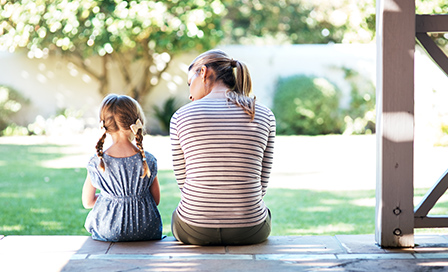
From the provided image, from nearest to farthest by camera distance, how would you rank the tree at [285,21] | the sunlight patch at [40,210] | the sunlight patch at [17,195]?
the sunlight patch at [40,210] < the sunlight patch at [17,195] < the tree at [285,21]

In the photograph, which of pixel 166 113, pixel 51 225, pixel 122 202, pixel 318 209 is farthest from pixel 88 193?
pixel 166 113

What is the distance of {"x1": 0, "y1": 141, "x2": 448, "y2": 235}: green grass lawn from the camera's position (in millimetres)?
4898

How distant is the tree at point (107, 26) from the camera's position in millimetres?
12031

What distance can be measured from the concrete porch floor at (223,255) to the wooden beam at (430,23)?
112 centimetres

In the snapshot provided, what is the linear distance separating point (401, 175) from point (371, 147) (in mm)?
6913

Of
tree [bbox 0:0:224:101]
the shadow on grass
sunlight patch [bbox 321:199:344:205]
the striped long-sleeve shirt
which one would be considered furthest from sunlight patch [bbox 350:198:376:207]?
tree [bbox 0:0:224:101]

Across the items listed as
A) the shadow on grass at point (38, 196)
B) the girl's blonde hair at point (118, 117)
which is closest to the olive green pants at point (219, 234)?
the girl's blonde hair at point (118, 117)

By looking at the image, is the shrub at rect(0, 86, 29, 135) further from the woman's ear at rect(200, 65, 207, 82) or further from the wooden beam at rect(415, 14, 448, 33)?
the wooden beam at rect(415, 14, 448, 33)

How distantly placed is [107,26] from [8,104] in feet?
8.29

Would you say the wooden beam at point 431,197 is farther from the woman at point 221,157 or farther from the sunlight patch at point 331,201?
the sunlight patch at point 331,201

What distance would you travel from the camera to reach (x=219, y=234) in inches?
124

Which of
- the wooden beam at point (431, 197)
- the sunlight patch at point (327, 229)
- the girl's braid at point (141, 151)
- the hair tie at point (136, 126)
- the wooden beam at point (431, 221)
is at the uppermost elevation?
the hair tie at point (136, 126)

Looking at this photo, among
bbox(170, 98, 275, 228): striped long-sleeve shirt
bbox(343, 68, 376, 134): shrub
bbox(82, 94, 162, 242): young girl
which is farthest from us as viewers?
bbox(343, 68, 376, 134): shrub

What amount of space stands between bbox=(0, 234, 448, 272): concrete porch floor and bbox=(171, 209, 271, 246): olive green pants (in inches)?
1.3
